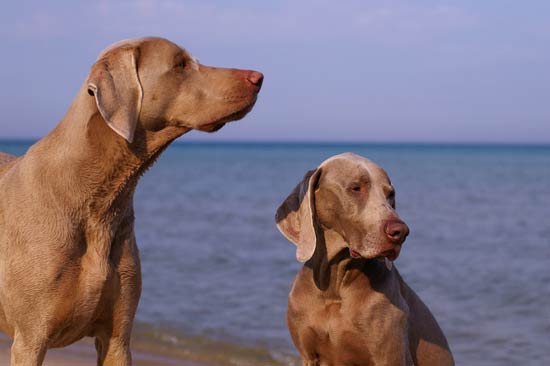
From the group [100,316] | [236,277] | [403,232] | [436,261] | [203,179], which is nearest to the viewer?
[100,316]

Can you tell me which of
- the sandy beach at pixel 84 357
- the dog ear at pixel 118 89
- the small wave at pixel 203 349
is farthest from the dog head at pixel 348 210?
the small wave at pixel 203 349

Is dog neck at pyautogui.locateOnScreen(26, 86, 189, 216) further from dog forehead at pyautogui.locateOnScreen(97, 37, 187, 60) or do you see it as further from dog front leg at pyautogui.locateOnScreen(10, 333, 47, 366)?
dog front leg at pyautogui.locateOnScreen(10, 333, 47, 366)

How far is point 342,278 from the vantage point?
4789mm

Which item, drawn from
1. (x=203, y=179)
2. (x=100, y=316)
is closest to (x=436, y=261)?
(x=100, y=316)

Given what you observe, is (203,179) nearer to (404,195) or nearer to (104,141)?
(404,195)

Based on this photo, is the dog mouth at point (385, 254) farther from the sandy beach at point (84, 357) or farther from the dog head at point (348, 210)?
the sandy beach at point (84, 357)

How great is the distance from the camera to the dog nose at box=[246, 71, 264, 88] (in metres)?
3.97

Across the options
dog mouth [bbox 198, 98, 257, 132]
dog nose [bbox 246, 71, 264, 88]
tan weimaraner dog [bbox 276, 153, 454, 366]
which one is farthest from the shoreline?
dog nose [bbox 246, 71, 264, 88]

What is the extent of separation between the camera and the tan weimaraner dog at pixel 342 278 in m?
4.63

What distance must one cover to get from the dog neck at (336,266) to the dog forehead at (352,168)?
317 millimetres

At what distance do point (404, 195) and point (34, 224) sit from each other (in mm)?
18397

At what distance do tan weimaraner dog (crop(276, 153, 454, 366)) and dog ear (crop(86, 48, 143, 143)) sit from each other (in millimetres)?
1230

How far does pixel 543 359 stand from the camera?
23.8 ft

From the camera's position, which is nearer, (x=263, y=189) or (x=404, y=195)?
(x=404, y=195)
